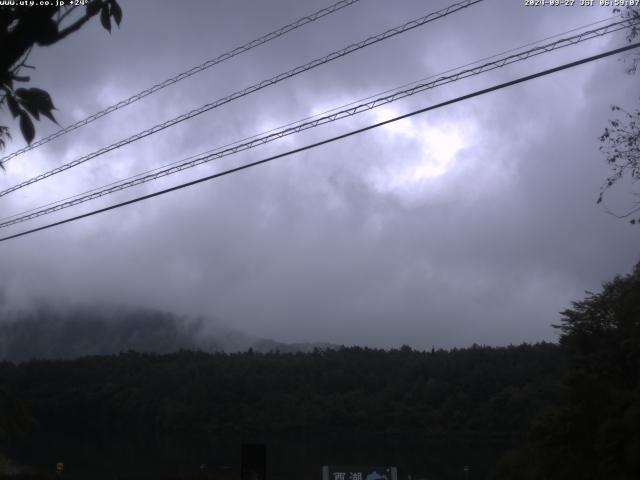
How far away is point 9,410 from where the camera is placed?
1211 centimetres

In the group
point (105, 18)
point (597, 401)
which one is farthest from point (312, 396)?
point (105, 18)

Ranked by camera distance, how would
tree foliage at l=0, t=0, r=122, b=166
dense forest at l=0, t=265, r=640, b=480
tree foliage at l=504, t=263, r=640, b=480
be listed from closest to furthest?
1. tree foliage at l=0, t=0, r=122, b=166
2. tree foliage at l=504, t=263, r=640, b=480
3. dense forest at l=0, t=265, r=640, b=480

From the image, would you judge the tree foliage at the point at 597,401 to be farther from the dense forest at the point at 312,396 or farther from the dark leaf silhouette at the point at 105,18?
the dense forest at the point at 312,396

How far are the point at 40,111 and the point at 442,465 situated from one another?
55261mm

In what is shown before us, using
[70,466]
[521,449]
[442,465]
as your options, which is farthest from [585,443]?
[442,465]

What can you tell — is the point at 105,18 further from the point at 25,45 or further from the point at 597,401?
the point at 597,401

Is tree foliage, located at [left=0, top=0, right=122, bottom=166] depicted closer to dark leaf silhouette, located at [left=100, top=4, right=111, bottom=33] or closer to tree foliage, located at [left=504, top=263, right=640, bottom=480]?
dark leaf silhouette, located at [left=100, top=4, right=111, bottom=33]

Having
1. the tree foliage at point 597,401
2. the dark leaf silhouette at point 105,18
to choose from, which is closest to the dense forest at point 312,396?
the tree foliage at point 597,401

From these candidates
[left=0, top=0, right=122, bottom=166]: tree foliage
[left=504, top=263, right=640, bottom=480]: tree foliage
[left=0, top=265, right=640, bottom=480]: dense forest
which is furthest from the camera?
[left=0, top=265, right=640, bottom=480]: dense forest

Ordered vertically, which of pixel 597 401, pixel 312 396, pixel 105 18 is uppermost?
pixel 312 396

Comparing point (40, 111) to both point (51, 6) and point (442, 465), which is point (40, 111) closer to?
point (51, 6)

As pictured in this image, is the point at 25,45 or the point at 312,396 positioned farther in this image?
the point at 312,396

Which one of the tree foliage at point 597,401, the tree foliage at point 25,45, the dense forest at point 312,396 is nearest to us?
the tree foliage at point 25,45

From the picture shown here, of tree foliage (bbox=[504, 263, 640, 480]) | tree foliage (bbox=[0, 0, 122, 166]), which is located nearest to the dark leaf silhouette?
tree foliage (bbox=[0, 0, 122, 166])
